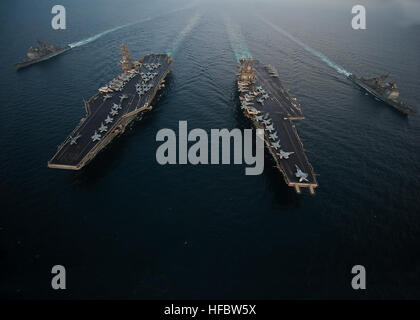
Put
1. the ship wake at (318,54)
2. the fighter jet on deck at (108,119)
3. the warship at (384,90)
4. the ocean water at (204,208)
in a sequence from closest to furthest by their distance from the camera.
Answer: the ocean water at (204,208), the fighter jet on deck at (108,119), the warship at (384,90), the ship wake at (318,54)

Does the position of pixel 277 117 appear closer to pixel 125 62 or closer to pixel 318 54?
pixel 125 62

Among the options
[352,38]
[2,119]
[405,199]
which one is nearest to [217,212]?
[405,199]

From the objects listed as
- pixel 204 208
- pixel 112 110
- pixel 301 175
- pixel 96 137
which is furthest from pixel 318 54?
pixel 96 137

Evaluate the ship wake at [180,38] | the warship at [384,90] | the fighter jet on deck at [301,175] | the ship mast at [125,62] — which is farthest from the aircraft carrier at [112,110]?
the warship at [384,90]

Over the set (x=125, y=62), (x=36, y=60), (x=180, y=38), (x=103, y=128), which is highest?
(x=180, y=38)

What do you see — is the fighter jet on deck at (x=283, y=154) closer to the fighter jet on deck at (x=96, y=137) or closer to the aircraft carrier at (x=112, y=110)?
the aircraft carrier at (x=112, y=110)

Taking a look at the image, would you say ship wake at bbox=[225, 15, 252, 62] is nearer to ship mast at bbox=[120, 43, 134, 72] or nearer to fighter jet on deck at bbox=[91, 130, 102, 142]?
ship mast at bbox=[120, 43, 134, 72]
